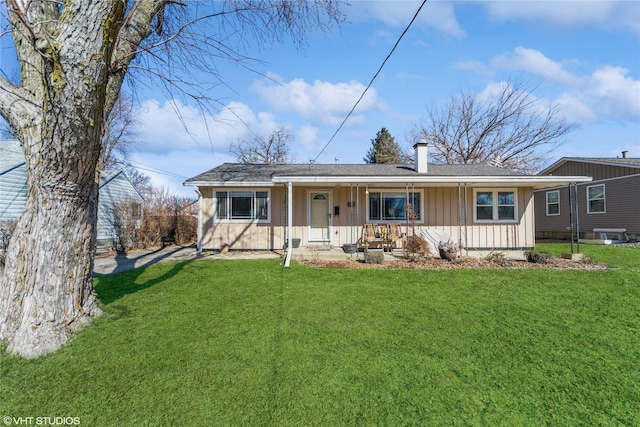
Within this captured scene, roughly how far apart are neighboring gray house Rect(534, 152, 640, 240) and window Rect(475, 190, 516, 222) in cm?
235

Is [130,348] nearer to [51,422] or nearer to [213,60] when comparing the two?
[51,422]

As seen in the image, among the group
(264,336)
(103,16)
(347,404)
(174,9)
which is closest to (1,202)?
(174,9)

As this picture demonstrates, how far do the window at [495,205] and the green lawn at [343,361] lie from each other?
5803mm

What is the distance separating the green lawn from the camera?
225cm

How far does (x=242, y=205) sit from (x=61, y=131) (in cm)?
780

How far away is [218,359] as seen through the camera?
298 cm

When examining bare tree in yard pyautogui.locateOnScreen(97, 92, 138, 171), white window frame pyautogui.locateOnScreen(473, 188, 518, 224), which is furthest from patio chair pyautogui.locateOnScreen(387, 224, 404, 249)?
bare tree in yard pyautogui.locateOnScreen(97, 92, 138, 171)

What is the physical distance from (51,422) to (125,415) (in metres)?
0.51

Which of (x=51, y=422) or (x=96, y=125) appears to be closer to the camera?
(x=51, y=422)

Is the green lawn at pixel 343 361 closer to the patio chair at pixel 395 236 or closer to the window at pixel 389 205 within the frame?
the patio chair at pixel 395 236

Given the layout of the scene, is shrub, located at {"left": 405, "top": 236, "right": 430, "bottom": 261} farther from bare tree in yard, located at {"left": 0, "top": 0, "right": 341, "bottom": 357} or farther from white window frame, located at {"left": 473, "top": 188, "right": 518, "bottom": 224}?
bare tree in yard, located at {"left": 0, "top": 0, "right": 341, "bottom": 357}

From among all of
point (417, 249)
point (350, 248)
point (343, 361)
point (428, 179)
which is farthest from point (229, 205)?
point (343, 361)

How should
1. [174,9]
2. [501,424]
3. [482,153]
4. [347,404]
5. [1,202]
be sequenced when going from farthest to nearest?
[482,153]
[1,202]
[174,9]
[347,404]
[501,424]

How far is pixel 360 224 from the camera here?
35.6 ft
